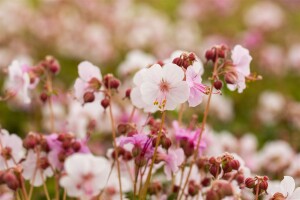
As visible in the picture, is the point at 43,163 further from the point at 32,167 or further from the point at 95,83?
the point at 95,83

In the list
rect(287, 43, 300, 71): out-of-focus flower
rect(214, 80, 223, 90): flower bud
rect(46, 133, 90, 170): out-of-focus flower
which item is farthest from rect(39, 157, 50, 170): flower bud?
rect(287, 43, 300, 71): out-of-focus flower

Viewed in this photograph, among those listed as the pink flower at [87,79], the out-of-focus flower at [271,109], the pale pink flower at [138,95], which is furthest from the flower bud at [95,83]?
the out-of-focus flower at [271,109]

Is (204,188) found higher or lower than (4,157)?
lower

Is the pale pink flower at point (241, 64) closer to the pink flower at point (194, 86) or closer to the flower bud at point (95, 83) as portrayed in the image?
the pink flower at point (194, 86)

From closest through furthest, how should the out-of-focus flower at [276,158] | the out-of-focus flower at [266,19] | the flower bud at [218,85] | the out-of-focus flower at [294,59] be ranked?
the flower bud at [218,85], the out-of-focus flower at [276,158], the out-of-focus flower at [294,59], the out-of-focus flower at [266,19]

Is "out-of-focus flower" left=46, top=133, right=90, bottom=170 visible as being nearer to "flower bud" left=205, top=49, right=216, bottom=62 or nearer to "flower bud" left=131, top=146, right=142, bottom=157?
"flower bud" left=131, top=146, right=142, bottom=157

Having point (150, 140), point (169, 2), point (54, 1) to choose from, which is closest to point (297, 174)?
point (150, 140)

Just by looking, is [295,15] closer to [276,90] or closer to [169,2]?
[169,2]
